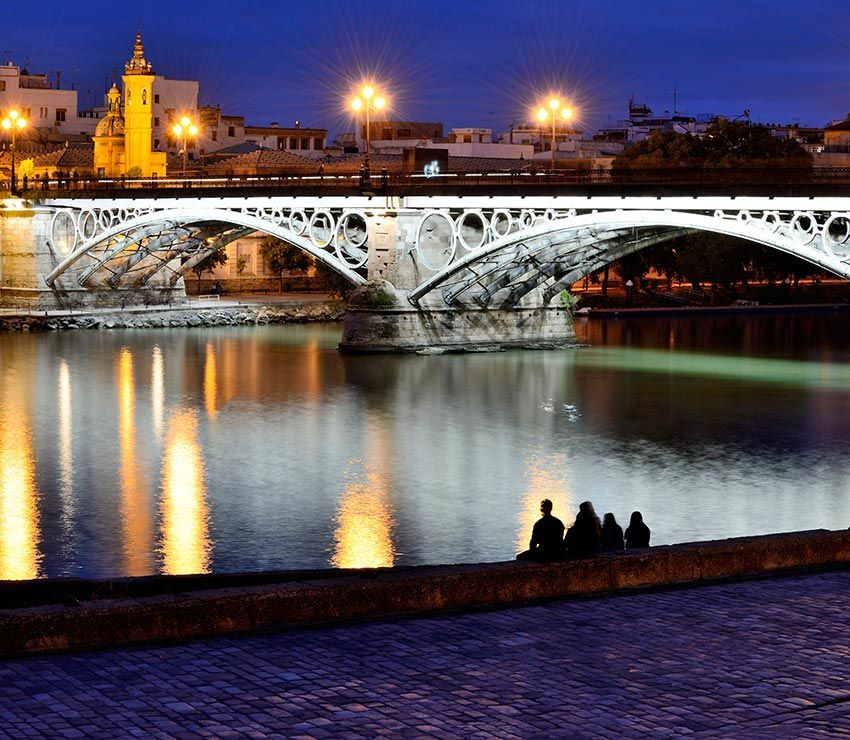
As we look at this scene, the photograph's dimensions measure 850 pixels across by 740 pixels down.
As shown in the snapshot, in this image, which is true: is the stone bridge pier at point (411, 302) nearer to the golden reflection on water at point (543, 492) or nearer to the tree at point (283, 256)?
the golden reflection on water at point (543, 492)

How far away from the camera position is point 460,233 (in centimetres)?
5294

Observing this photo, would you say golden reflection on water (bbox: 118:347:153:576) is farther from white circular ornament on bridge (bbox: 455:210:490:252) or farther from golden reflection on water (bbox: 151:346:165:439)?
white circular ornament on bridge (bbox: 455:210:490:252)

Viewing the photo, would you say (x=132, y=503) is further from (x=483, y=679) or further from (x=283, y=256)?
(x=283, y=256)

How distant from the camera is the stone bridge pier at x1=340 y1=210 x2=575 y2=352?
5412cm

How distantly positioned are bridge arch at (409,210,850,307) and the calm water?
7.78 feet

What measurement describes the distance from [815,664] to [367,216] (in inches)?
1704

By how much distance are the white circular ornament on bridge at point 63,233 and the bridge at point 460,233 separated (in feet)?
1.91

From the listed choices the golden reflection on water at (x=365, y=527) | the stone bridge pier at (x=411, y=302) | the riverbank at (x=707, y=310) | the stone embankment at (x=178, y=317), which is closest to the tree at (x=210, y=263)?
the stone embankment at (x=178, y=317)

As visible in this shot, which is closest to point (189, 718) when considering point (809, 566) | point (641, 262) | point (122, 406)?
point (809, 566)

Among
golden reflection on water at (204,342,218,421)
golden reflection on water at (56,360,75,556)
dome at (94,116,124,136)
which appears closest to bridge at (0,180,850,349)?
golden reflection on water at (204,342,218,421)

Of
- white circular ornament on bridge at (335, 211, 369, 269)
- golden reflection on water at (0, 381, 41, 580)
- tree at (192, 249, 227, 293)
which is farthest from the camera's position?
tree at (192, 249, 227, 293)

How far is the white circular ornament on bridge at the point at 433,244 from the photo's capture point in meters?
54.1

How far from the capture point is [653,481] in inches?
1210

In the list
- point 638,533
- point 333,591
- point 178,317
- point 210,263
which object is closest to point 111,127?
point 210,263
